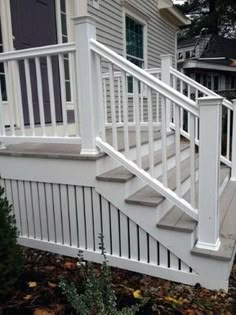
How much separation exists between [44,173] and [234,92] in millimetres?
12942

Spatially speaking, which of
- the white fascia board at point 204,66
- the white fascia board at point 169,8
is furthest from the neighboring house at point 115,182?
the white fascia board at point 204,66

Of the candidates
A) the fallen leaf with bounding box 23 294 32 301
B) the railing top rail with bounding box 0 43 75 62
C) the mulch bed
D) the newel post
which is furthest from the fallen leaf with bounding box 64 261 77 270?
the railing top rail with bounding box 0 43 75 62

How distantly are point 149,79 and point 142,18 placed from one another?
5.95 meters

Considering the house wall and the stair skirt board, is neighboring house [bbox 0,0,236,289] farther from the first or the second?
the house wall

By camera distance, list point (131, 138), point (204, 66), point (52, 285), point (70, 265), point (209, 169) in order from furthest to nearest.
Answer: point (204, 66) → point (131, 138) → point (70, 265) → point (52, 285) → point (209, 169)

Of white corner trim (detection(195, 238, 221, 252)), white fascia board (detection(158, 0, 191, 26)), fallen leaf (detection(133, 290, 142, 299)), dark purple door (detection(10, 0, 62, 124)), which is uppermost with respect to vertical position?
white fascia board (detection(158, 0, 191, 26))

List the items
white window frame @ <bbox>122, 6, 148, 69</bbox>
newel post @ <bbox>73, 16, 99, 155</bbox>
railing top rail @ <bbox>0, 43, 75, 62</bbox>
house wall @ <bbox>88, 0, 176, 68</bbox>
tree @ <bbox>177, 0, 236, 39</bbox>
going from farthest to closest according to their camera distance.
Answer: tree @ <bbox>177, 0, 236, 39</bbox> → white window frame @ <bbox>122, 6, 148, 69</bbox> → house wall @ <bbox>88, 0, 176, 68</bbox> → railing top rail @ <bbox>0, 43, 75, 62</bbox> → newel post @ <bbox>73, 16, 99, 155</bbox>

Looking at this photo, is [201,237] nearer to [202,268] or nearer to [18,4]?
[202,268]

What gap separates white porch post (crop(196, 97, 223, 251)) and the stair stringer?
102 mm

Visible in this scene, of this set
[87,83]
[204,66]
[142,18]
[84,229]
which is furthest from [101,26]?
[204,66]

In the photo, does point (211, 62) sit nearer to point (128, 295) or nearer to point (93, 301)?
point (128, 295)

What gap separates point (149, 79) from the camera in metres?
2.35

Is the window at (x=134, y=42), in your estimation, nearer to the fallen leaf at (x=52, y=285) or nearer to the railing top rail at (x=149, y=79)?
the railing top rail at (x=149, y=79)

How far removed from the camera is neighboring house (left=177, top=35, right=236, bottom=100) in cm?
1544
